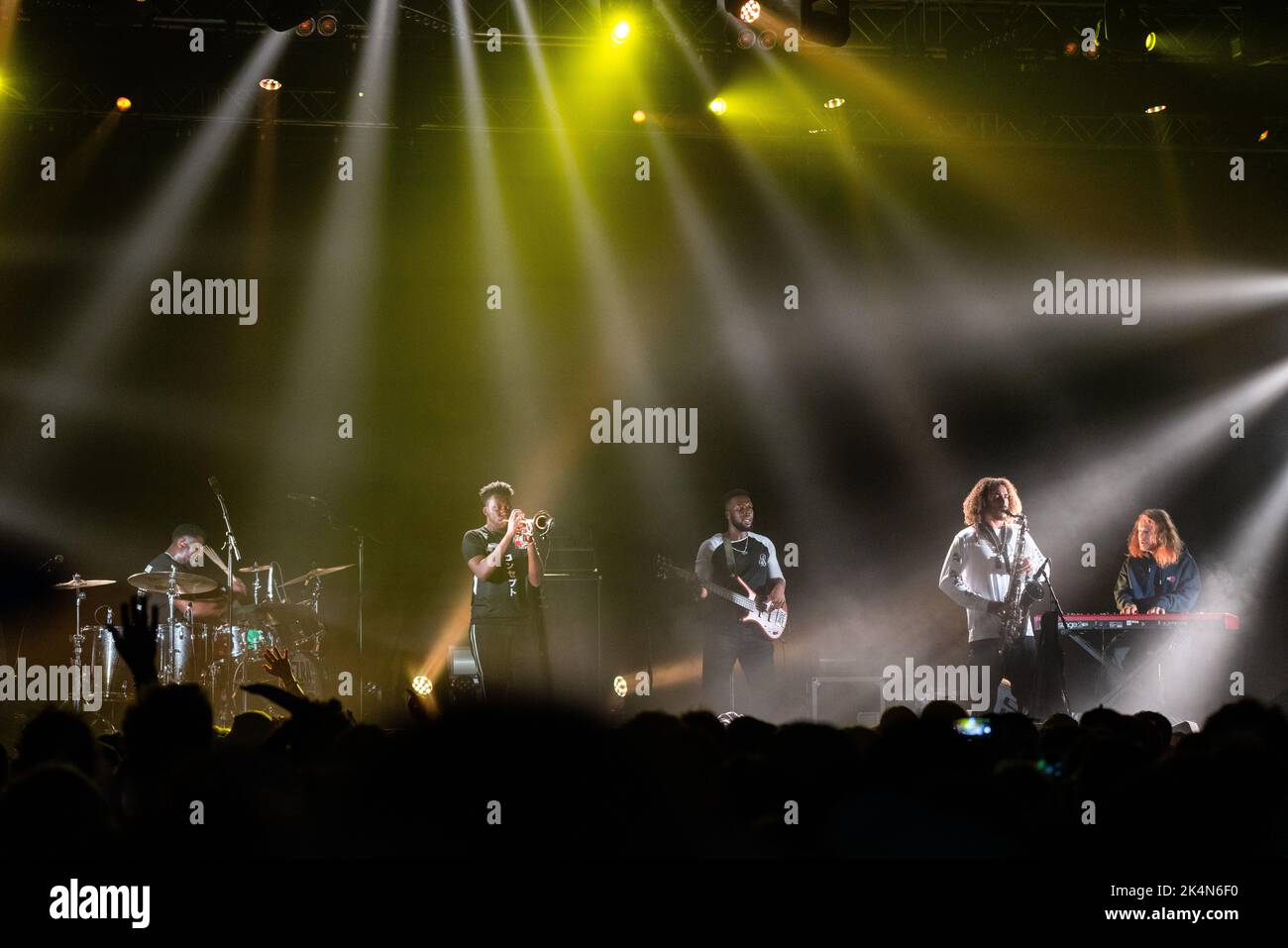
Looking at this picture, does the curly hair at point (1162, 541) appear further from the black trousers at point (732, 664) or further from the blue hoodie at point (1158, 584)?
the black trousers at point (732, 664)

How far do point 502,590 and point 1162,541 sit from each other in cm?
565

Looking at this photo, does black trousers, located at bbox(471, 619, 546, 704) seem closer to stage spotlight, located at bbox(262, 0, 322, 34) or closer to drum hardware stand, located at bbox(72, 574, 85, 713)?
drum hardware stand, located at bbox(72, 574, 85, 713)

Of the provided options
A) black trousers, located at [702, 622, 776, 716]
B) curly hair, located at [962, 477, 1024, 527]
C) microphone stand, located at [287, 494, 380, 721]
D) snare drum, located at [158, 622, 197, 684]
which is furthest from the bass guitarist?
snare drum, located at [158, 622, 197, 684]

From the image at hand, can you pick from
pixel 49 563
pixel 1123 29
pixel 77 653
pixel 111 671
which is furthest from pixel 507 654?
pixel 1123 29

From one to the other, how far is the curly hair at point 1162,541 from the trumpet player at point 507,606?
17.2 feet

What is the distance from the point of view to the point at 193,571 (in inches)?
384

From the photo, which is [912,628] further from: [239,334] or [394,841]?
[394,841]

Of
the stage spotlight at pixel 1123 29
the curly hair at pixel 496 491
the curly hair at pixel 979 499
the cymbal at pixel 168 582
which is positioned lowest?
the cymbal at pixel 168 582

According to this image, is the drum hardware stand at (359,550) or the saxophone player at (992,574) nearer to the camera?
the saxophone player at (992,574)

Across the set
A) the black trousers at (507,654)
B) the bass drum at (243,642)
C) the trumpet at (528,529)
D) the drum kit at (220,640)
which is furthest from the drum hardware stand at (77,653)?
the trumpet at (528,529)

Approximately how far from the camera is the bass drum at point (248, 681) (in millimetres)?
9578

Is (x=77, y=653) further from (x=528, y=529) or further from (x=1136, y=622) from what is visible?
(x=1136, y=622)

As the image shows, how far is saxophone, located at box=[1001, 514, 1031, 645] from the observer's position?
890cm
